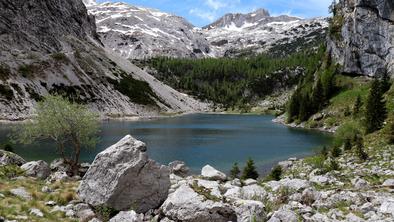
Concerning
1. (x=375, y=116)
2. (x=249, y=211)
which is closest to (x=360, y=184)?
(x=249, y=211)

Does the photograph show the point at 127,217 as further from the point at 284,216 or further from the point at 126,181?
the point at 284,216

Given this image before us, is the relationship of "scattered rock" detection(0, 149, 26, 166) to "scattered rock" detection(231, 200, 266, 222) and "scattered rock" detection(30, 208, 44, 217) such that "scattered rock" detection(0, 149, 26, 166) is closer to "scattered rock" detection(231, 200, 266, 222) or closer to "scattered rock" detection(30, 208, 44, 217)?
"scattered rock" detection(30, 208, 44, 217)

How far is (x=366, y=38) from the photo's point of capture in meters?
156

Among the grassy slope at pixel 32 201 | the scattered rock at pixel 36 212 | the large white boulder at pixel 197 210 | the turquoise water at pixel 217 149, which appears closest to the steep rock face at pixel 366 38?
the turquoise water at pixel 217 149

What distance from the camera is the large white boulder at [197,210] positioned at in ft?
66.8

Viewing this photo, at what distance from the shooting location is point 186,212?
67.7 feet

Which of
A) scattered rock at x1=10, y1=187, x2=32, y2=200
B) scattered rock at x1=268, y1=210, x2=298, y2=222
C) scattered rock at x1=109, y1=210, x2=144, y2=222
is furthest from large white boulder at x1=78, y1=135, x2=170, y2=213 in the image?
scattered rock at x1=268, y1=210, x2=298, y2=222

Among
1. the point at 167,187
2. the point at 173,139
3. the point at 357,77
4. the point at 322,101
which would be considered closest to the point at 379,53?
the point at 357,77

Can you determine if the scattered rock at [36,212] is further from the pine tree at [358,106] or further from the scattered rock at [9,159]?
the pine tree at [358,106]

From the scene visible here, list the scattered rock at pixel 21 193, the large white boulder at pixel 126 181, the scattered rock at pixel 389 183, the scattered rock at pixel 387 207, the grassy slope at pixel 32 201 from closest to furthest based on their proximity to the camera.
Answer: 1. the scattered rock at pixel 387 207
2. the grassy slope at pixel 32 201
3. the large white boulder at pixel 126 181
4. the scattered rock at pixel 21 193
5. the scattered rock at pixel 389 183

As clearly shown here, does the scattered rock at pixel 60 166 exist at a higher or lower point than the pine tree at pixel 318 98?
lower

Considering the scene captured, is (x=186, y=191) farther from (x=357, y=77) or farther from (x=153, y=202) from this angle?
(x=357, y=77)

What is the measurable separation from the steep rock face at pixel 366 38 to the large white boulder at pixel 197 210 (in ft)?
446

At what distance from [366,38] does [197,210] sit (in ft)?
497
